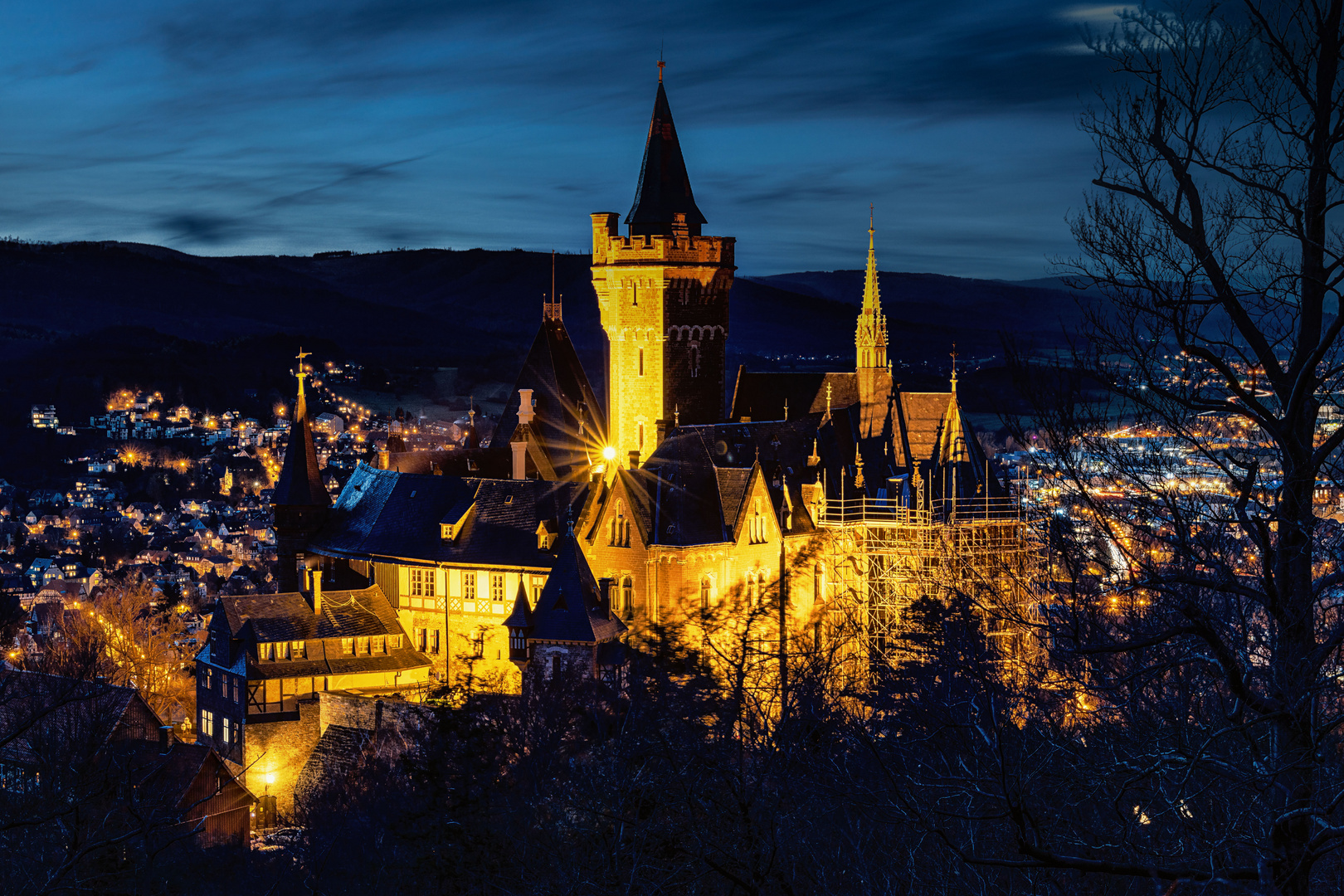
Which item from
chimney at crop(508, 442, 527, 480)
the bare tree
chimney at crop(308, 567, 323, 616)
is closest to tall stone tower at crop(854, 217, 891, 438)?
chimney at crop(508, 442, 527, 480)

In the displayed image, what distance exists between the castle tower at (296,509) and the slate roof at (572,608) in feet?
48.8

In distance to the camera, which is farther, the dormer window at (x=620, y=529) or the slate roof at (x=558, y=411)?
the slate roof at (x=558, y=411)

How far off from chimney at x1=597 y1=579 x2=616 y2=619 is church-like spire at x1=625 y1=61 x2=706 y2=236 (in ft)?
49.9

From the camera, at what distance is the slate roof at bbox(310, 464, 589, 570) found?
2164 inches

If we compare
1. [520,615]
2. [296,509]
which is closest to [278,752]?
[520,615]

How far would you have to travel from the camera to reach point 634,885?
21.5m

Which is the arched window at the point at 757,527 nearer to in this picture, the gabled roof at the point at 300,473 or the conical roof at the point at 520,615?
the conical roof at the point at 520,615

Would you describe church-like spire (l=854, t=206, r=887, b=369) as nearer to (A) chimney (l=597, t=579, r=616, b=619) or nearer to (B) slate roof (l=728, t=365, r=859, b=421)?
(B) slate roof (l=728, t=365, r=859, b=421)

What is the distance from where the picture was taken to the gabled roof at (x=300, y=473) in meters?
61.4

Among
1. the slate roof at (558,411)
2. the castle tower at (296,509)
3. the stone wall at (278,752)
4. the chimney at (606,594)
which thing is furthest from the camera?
the slate roof at (558,411)

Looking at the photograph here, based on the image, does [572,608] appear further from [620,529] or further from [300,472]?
[300,472]

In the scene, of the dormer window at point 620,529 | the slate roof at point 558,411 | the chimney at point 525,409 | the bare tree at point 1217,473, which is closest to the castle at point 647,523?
the dormer window at point 620,529

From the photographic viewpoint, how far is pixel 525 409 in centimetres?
6594

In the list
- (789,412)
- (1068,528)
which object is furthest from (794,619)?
(1068,528)
